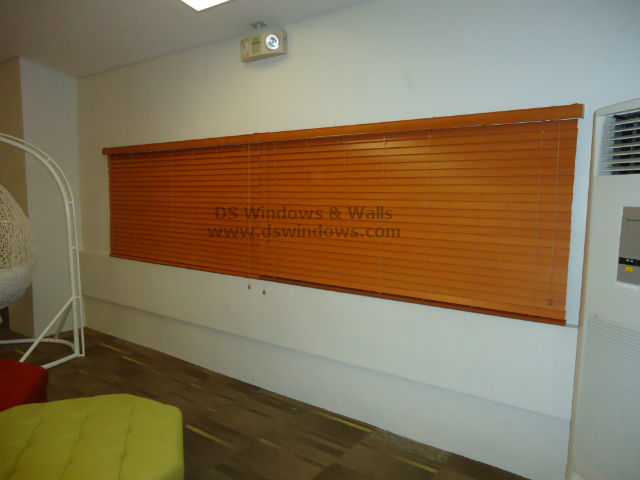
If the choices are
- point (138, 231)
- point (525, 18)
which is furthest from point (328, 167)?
point (138, 231)

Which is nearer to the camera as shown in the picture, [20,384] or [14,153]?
[20,384]

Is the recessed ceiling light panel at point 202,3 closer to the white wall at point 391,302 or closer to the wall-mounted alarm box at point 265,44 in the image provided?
the wall-mounted alarm box at point 265,44

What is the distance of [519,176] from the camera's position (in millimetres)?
2031

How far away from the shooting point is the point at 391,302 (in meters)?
2.44

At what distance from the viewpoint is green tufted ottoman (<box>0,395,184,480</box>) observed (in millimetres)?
1545

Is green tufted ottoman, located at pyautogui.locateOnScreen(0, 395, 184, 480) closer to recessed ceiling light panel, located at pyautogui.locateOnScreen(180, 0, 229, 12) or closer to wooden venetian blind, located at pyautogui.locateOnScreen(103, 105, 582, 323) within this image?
wooden venetian blind, located at pyautogui.locateOnScreen(103, 105, 582, 323)

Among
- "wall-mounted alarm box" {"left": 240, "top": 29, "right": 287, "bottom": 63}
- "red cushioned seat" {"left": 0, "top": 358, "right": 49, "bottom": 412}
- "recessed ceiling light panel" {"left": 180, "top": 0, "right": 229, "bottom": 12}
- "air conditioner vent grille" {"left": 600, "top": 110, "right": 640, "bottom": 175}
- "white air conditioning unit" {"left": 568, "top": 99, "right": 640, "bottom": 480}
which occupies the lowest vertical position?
"red cushioned seat" {"left": 0, "top": 358, "right": 49, "bottom": 412}

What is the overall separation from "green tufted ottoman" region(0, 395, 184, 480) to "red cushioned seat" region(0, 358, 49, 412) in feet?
0.88

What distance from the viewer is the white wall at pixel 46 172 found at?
157 inches

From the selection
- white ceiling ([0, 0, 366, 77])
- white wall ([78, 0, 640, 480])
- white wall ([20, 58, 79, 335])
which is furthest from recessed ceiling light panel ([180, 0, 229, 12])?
white wall ([20, 58, 79, 335])

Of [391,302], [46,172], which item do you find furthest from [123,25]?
[391,302]

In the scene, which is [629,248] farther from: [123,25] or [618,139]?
[123,25]

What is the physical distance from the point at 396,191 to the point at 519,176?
26.5 inches

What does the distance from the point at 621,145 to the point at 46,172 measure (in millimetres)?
4800
